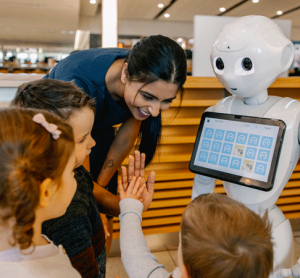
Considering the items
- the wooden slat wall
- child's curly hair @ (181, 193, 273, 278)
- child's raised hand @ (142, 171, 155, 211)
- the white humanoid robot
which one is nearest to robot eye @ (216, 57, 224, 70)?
the white humanoid robot

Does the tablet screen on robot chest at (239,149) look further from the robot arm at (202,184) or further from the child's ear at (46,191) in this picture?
the child's ear at (46,191)

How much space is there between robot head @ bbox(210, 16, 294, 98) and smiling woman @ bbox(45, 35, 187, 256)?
0.16 meters

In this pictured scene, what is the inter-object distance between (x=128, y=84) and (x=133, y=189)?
1.27 ft

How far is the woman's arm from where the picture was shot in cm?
134

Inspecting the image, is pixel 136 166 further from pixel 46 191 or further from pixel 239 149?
pixel 46 191

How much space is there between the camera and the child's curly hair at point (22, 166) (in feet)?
1.68

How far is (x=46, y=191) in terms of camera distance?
0.59m

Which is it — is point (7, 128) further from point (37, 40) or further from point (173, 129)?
point (37, 40)

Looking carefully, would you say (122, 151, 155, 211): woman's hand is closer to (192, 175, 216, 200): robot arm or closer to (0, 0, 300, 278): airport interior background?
(192, 175, 216, 200): robot arm

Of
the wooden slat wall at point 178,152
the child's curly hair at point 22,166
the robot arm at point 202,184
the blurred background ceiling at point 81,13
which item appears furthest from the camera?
the blurred background ceiling at point 81,13

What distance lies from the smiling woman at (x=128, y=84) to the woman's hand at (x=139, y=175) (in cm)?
18

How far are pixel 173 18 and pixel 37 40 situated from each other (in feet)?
12.7

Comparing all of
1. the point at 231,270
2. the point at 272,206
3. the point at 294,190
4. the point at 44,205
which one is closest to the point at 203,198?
the point at 231,270

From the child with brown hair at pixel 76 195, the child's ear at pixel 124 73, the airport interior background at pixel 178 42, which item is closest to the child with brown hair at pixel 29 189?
the child with brown hair at pixel 76 195
